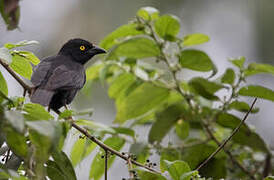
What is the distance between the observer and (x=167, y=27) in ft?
11.0

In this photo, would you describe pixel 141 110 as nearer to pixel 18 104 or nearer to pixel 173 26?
pixel 173 26

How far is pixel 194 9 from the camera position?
11500 millimetres

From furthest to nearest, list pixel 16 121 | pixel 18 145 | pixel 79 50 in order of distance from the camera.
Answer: pixel 79 50 < pixel 18 145 < pixel 16 121

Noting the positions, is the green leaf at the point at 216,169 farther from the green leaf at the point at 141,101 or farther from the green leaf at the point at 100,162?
the green leaf at the point at 100,162

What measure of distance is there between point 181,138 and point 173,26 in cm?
95

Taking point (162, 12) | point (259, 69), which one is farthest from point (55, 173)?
point (162, 12)

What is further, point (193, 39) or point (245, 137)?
point (193, 39)

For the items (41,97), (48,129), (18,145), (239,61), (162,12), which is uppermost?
(48,129)

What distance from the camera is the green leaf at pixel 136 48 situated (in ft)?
11.1

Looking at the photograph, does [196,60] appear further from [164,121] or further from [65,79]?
[65,79]

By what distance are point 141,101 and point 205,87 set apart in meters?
0.49

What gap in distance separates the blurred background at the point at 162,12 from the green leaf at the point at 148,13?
5637 millimetres

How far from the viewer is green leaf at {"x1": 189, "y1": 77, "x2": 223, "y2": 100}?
3283 mm

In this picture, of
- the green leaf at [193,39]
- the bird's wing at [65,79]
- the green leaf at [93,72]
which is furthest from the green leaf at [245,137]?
the bird's wing at [65,79]
